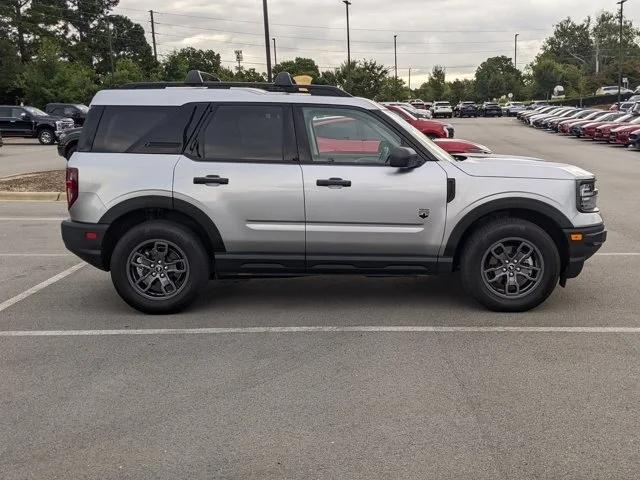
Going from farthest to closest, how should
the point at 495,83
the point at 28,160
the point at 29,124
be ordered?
the point at 495,83 < the point at 29,124 < the point at 28,160

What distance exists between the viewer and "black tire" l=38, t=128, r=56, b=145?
101 feet

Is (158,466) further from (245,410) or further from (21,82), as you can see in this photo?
(21,82)

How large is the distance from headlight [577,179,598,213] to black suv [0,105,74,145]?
28633 millimetres

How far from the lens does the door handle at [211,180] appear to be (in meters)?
5.62

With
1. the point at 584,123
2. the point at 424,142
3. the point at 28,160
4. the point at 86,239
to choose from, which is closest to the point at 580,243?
the point at 424,142

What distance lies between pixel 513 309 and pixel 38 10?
7514cm

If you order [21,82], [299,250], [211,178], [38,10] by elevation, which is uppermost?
[38,10]

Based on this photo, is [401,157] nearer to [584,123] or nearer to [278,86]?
[278,86]

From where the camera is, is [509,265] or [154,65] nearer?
[509,265]

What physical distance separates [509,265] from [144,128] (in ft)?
11.0

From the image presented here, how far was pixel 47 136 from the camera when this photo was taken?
30891 millimetres

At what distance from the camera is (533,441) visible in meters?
3.55

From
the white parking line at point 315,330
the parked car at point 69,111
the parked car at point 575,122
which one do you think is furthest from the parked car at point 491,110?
the white parking line at point 315,330

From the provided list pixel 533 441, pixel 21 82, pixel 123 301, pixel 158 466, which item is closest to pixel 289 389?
pixel 158 466
